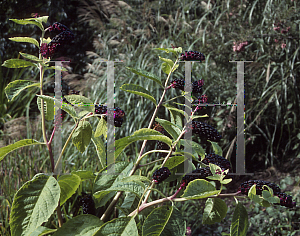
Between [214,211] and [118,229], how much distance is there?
0.81 ft

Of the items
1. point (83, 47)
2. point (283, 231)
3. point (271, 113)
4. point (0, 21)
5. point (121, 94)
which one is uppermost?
point (0, 21)

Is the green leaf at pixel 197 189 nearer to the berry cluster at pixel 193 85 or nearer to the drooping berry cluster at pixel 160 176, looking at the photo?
the drooping berry cluster at pixel 160 176

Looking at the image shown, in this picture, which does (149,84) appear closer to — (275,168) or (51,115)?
(275,168)

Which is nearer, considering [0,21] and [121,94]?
[121,94]

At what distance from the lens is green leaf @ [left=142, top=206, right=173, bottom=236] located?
583mm

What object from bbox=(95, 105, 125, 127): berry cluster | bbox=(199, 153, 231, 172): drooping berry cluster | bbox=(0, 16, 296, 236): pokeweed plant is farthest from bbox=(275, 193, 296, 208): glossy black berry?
bbox=(95, 105, 125, 127): berry cluster

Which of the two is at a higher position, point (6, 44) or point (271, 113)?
point (6, 44)

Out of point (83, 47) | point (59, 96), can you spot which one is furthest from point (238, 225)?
point (83, 47)

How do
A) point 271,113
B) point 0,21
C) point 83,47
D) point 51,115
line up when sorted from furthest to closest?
point 83,47
point 0,21
point 271,113
point 51,115

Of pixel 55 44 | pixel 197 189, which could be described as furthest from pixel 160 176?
pixel 55 44

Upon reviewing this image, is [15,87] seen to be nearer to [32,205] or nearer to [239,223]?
[32,205]

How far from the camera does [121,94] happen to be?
106 inches

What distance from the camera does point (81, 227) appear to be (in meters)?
0.65

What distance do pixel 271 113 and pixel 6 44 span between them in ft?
12.0
